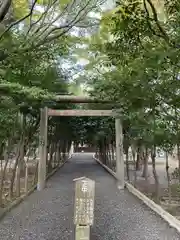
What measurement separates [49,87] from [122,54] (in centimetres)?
424

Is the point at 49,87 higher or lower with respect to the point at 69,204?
higher

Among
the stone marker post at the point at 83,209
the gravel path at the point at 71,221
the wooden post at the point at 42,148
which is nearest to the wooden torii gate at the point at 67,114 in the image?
the wooden post at the point at 42,148

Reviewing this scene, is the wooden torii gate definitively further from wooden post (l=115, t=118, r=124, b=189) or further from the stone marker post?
the stone marker post

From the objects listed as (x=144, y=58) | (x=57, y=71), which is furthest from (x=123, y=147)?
(x=144, y=58)

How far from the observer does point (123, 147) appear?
12.5 metres

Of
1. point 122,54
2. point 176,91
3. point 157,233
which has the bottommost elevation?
point 157,233

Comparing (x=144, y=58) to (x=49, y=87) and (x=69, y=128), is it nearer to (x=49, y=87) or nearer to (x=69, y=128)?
(x=49, y=87)

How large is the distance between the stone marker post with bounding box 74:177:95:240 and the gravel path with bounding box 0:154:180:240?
1.41 metres

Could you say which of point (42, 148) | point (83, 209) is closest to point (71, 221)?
point (83, 209)

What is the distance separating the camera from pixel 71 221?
266 inches

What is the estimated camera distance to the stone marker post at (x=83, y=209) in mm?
4211

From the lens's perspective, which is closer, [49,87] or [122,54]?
[122,54]

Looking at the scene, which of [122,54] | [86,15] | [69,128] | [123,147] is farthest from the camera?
[69,128]

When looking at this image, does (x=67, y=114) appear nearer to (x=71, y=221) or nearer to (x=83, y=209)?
(x=71, y=221)
